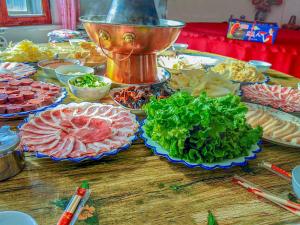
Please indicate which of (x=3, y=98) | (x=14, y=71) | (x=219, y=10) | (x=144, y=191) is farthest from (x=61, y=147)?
(x=219, y=10)

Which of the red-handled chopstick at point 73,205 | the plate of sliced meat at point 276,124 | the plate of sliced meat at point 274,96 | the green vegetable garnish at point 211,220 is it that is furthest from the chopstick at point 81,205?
the plate of sliced meat at point 274,96

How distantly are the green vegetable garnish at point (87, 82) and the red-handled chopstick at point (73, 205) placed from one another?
771 mm

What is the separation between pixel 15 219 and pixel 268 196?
0.73m

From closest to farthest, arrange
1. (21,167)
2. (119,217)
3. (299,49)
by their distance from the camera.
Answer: (119,217) → (21,167) → (299,49)

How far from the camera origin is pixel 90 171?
99 cm

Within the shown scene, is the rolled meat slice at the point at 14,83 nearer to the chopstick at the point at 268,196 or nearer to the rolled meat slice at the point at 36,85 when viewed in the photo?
the rolled meat slice at the point at 36,85

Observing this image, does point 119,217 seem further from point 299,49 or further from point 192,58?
point 299,49

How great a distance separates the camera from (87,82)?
5.17 ft

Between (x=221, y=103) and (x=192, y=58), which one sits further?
(x=192, y=58)

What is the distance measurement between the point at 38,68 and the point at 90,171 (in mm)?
1398

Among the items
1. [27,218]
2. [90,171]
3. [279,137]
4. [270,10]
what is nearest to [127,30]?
[90,171]

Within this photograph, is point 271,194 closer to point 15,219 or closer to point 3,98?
point 15,219

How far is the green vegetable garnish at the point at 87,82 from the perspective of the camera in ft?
5.11

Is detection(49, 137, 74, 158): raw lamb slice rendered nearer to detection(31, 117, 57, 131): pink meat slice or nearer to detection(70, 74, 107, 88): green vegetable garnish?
detection(31, 117, 57, 131): pink meat slice
